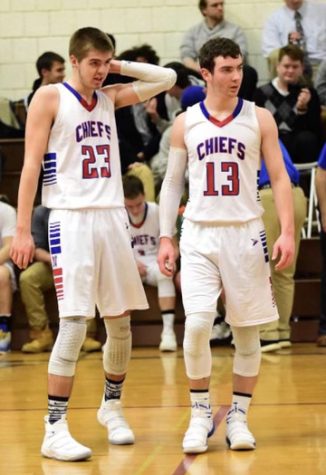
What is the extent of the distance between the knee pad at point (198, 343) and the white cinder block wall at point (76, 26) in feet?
24.5

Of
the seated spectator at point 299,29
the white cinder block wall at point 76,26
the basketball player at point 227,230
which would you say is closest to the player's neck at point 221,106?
the basketball player at point 227,230

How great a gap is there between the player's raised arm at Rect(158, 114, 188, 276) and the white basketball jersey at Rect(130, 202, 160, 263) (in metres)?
4.11

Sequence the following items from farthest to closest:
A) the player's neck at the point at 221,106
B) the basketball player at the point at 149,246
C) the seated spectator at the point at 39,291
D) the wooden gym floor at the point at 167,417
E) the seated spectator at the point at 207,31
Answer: the seated spectator at the point at 207,31, the seated spectator at the point at 39,291, the basketball player at the point at 149,246, the player's neck at the point at 221,106, the wooden gym floor at the point at 167,417

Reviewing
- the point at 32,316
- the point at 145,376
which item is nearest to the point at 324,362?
the point at 145,376

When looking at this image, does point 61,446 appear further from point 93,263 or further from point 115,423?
point 93,263

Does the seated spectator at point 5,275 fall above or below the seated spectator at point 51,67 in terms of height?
below

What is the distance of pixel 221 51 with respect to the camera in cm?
511

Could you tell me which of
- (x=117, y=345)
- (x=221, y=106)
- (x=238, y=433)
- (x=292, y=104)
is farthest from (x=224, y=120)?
(x=292, y=104)

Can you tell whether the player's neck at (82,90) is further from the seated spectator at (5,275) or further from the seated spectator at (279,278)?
the seated spectator at (5,275)

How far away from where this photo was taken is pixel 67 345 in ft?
16.5

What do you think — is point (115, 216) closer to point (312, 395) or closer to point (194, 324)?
point (194, 324)

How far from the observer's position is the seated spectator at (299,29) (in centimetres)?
1155

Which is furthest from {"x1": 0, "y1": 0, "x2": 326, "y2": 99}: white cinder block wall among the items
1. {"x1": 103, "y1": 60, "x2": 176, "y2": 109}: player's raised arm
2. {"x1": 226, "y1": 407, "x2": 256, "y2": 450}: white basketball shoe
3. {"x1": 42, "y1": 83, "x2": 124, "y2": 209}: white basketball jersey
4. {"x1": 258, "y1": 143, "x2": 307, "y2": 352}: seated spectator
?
{"x1": 226, "y1": 407, "x2": 256, "y2": 450}: white basketball shoe

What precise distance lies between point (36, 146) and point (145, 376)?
9.48 feet
